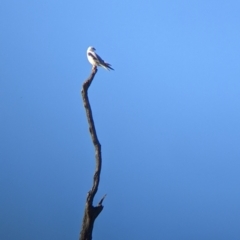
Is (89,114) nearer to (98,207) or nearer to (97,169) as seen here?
(97,169)

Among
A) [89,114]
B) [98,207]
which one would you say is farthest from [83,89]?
[98,207]

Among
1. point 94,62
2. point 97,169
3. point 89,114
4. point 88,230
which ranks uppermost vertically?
point 94,62

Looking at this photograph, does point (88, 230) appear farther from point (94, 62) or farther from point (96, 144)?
point (94, 62)

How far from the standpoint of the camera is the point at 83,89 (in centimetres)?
127

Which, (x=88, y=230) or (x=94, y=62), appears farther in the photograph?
(x=94, y=62)

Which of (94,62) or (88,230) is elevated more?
(94,62)

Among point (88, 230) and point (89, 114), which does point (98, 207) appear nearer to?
point (88, 230)

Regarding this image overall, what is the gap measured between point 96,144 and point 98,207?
0.19m

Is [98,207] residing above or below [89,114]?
below

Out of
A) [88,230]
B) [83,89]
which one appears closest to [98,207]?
[88,230]

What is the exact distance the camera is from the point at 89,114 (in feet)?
4.10

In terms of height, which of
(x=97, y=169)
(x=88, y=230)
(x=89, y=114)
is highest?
(x=89, y=114)

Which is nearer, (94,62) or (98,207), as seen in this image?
(98,207)

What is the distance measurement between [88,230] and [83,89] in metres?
0.43
